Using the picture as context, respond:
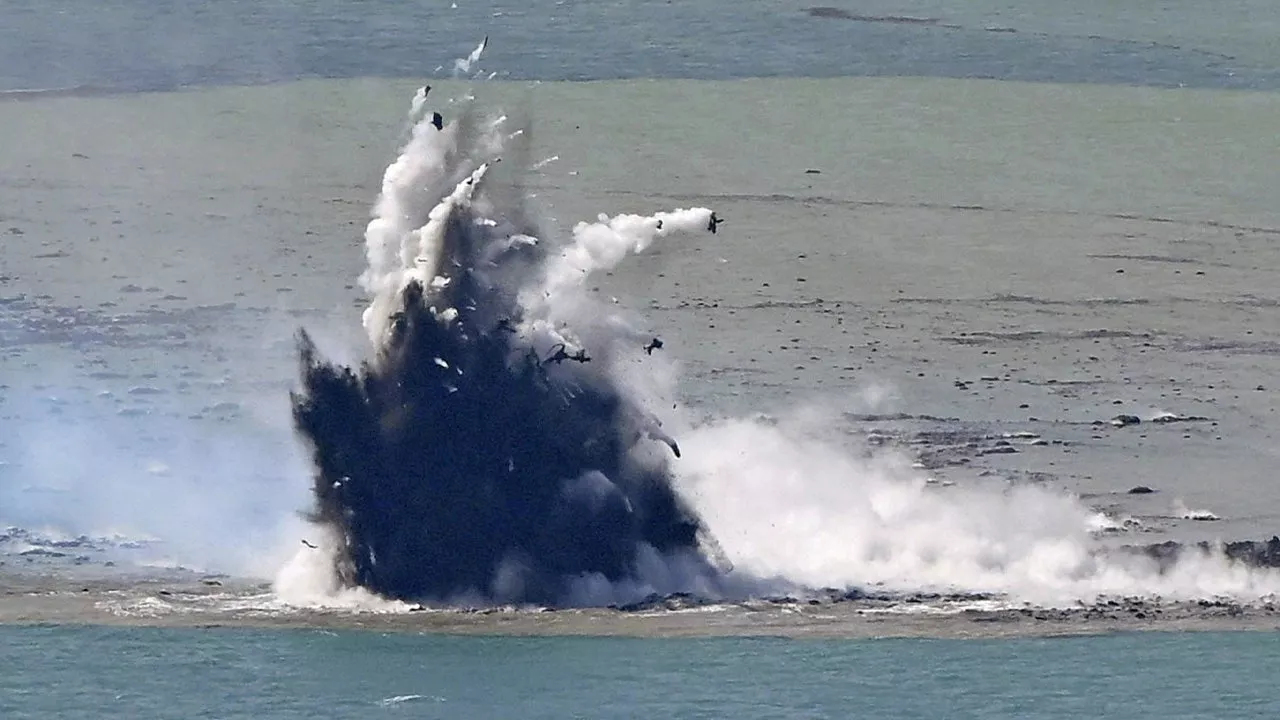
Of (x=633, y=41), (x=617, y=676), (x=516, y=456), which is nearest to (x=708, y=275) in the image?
(x=633, y=41)

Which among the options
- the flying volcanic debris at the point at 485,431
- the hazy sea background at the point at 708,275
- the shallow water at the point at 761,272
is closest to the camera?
the hazy sea background at the point at 708,275

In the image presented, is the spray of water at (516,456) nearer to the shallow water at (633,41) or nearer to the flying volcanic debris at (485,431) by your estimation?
the flying volcanic debris at (485,431)

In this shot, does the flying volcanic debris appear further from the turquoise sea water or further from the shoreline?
the turquoise sea water

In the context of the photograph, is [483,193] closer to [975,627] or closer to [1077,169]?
[975,627]

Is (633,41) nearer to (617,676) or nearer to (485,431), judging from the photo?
(485,431)

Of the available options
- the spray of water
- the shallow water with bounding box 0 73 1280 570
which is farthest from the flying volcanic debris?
the shallow water with bounding box 0 73 1280 570

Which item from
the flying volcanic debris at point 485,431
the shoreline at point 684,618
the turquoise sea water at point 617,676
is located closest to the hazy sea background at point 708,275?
the turquoise sea water at point 617,676

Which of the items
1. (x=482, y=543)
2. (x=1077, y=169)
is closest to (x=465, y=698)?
(x=482, y=543)
